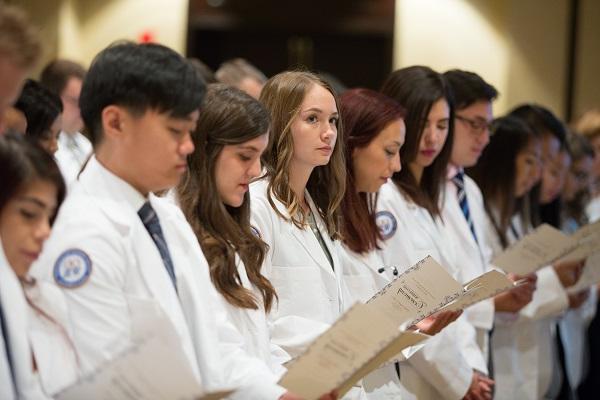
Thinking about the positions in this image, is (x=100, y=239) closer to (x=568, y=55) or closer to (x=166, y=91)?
(x=166, y=91)

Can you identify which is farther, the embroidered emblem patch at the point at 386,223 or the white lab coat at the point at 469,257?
the white lab coat at the point at 469,257

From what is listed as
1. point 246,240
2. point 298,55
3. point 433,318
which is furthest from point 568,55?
point 246,240

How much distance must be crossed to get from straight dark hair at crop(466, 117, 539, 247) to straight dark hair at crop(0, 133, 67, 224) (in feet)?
9.63

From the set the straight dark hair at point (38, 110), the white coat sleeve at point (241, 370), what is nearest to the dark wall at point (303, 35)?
the straight dark hair at point (38, 110)

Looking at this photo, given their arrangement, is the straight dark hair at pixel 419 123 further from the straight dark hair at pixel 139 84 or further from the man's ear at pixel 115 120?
the man's ear at pixel 115 120

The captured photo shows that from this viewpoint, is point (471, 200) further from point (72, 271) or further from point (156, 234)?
point (72, 271)

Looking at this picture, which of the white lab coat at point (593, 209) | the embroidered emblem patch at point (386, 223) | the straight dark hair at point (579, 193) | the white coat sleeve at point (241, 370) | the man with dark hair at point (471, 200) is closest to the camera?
the white coat sleeve at point (241, 370)

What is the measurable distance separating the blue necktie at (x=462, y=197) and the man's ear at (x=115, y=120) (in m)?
2.41

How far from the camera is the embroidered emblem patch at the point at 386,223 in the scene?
372cm

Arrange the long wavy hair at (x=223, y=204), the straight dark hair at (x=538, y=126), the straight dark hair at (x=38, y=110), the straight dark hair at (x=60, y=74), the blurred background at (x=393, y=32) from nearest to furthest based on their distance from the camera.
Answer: the long wavy hair at (x=223, y=204) < the straight dark hair at (x=38, y=110) < the straight dark hair at (x=60, y=74) < the straight dark hair at (x=538, y=126) < the blurred background at (x=393, y=32)

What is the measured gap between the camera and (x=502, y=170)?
4.82 meters

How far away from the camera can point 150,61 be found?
2.22 meters

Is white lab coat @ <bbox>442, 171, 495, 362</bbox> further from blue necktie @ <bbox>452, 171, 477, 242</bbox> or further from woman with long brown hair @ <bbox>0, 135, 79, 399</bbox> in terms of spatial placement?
woman with long brown hair @ <bbox>0, 135, 79, 399</bbox>

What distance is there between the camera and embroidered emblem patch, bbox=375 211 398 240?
3721mm
